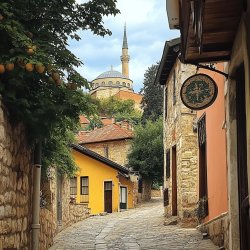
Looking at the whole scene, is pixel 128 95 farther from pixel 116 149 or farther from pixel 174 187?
pixel 174 187

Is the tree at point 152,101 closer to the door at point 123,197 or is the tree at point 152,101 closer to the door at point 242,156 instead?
the door at point 123,197

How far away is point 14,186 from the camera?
21.7ft

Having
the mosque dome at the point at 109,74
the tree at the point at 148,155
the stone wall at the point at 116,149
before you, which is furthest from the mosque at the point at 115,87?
the tree at the point at 148,155

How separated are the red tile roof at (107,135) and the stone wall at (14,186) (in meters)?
30.8

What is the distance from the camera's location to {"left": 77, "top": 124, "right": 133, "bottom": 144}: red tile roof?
1540 inches

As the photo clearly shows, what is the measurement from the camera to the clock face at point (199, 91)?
7434 millimetres

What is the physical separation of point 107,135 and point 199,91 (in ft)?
107

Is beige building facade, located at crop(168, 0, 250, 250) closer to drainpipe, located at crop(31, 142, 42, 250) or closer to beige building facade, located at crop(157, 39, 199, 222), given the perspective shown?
drainpipe, located at crop(31, 142, 42, 250)

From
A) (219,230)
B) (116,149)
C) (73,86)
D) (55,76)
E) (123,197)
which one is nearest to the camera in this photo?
(55,76)

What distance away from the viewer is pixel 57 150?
9188 mm

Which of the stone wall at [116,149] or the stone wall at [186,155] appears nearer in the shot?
the stone wall at [186,155]

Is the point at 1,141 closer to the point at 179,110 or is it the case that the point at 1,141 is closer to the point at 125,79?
the point at 179,110

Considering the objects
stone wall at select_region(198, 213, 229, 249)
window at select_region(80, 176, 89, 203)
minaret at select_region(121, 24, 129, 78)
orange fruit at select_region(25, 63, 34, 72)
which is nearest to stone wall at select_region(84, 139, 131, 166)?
window at select_region(80, 176, 89, 203)

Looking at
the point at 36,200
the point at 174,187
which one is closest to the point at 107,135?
the point at 174,187
